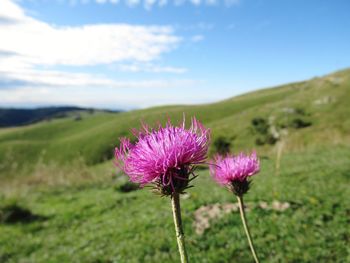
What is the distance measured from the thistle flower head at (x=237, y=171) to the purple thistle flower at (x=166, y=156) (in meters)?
1.07

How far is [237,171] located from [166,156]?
1412 mm

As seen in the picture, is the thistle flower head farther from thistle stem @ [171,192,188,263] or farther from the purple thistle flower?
thistle stem @ [171,192,188,263]

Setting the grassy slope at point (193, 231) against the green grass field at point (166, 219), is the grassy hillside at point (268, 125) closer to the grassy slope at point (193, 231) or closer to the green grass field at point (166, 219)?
the green grass field at point (166, 219)

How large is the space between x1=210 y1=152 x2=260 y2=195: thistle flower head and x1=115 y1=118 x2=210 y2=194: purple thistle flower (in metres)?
1.07

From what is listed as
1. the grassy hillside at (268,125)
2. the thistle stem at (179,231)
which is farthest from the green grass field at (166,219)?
the grassy hillside at (268,125)

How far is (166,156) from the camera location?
286 cm

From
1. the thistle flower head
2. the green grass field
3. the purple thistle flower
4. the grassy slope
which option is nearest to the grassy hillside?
the purple thistle flower

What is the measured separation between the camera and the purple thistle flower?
9.39ft

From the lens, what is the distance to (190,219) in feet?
35.7

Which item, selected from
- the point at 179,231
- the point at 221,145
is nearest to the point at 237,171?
the point at 179,231


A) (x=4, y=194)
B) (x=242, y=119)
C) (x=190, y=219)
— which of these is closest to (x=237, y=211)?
(x=190, y=219)

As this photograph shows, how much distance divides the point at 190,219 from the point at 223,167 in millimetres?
7196

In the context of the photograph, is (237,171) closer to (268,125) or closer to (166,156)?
(166,156)

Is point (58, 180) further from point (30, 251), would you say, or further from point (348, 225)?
point (348, 225)
